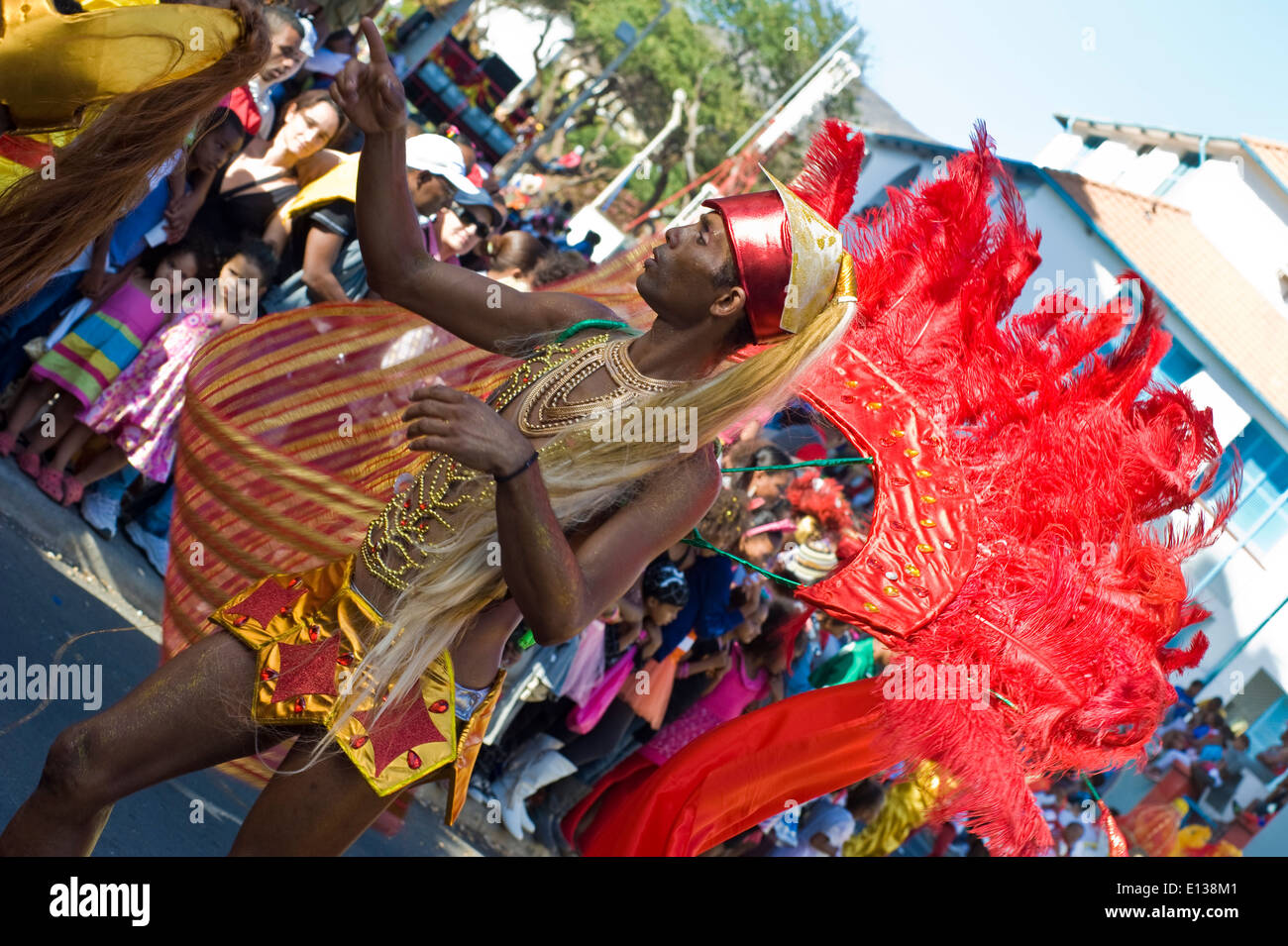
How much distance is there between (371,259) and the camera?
8.51 feet

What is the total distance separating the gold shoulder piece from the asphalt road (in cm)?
162

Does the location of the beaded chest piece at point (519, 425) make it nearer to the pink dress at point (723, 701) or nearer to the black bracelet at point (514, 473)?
the black bracelet at point (514, 473)

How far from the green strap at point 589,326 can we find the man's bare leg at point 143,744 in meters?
0.90

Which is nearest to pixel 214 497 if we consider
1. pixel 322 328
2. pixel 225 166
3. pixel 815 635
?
pixel 322 328

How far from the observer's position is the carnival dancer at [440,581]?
216cm

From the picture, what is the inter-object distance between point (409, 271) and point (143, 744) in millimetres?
1073

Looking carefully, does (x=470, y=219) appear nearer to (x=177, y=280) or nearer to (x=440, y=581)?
(x=177, y=280)

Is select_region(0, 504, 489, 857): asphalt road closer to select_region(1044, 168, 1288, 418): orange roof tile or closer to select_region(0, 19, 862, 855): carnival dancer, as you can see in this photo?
select_region(0, 19, 862, 855): carnival dancer

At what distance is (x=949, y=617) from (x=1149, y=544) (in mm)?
530

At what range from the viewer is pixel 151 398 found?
4680 millimetres

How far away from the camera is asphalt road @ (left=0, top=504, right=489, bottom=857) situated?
10.8 feet

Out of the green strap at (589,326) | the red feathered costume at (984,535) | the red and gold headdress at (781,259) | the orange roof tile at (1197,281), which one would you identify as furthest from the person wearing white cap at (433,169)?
the orange roof tile at (1197,281)

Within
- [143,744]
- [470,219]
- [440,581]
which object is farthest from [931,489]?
[470,219]
